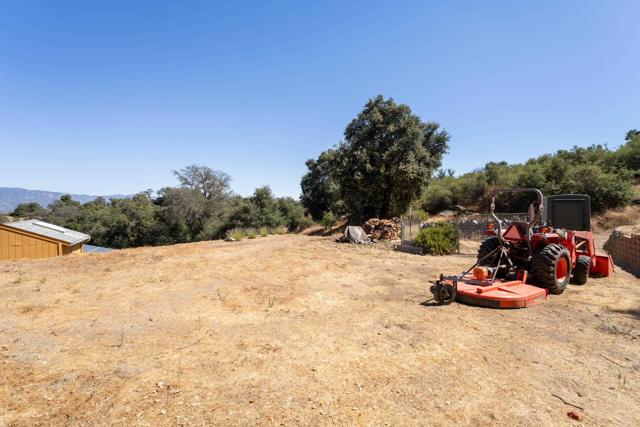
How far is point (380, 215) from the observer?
897 inches

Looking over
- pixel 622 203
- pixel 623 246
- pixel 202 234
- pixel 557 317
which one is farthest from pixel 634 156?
pixel 202 234

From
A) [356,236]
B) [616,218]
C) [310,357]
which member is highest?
[616,218]

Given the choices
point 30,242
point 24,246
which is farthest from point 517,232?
point 24,246

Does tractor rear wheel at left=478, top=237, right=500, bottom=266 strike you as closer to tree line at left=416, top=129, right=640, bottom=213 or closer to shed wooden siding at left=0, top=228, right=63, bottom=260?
shed wooden siding at left=0, top=228, right=63, bottom=260

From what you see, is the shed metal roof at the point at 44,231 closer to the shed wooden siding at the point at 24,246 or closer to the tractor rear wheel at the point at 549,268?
the shed wooden siding at the point at 24,246

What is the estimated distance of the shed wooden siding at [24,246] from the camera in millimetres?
13102

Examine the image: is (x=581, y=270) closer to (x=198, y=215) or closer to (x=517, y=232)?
(x=517, y=232)

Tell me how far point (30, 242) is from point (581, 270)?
19.0 m

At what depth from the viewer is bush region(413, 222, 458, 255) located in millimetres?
12086

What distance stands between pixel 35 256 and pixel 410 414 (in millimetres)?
16773

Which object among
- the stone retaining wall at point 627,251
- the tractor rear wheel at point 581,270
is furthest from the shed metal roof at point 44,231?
the stone retaining wall at point 627,251

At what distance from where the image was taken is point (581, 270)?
23.2 feet

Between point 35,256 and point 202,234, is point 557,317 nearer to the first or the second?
point 35,256

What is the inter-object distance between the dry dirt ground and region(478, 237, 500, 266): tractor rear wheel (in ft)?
3.69
